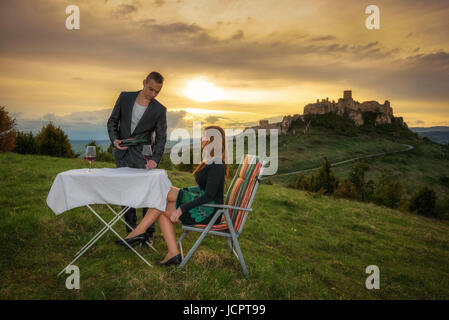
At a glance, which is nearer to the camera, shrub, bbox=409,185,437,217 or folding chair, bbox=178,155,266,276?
folding chair, bbox=178,155,266,276

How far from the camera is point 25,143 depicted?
2034cm

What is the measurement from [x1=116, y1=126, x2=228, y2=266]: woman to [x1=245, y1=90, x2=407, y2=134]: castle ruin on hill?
15077cm

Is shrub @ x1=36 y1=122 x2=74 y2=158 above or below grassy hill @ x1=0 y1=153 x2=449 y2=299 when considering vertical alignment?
above

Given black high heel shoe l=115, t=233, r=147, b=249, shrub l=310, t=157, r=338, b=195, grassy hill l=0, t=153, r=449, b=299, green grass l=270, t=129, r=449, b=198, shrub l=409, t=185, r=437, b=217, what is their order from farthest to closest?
green grass l=270, t=129, r=449, b=198
shrub l=310, t=157, r=338, b=195
shrub l=409, t=185, r=437, b=217
black high heel shoe l=115, t=233, r=147, b=249
grassy hill l=0, t=153, r=449, b=299

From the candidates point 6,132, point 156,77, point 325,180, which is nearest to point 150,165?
point 156,77

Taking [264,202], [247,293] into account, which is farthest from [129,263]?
[264,202]

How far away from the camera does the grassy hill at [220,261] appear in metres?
3.73

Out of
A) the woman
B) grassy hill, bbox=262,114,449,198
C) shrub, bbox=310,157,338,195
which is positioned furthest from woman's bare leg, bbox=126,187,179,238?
grassy hill, bbox=262,114,449,198

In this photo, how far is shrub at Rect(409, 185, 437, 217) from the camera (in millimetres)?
31500

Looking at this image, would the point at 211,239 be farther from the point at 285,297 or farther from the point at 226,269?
the point at 285,297

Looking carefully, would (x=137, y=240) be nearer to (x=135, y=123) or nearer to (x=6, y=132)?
(x=135, y=123)

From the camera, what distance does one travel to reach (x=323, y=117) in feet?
522

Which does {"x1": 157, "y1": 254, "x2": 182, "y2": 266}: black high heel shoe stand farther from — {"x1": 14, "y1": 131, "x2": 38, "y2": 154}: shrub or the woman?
{"x1": 14, "y1": 131, "x2": 38, "y2": 154}: shrub

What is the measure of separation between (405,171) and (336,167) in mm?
21475
